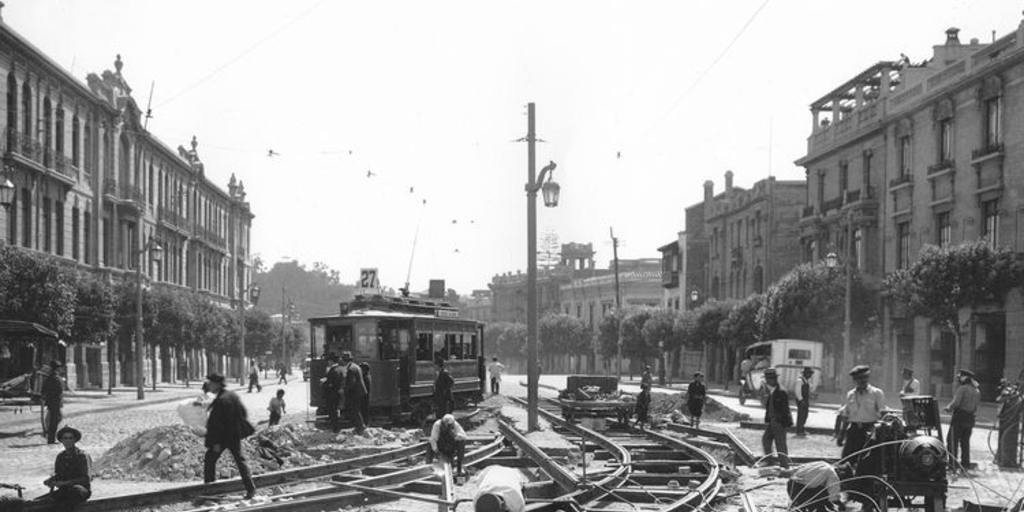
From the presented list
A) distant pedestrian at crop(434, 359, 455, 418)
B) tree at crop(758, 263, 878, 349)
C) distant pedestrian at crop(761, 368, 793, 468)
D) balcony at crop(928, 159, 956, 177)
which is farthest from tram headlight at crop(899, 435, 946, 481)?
tree at crop(758, 263, 878, 349)

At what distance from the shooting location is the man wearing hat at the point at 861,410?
42.2ft

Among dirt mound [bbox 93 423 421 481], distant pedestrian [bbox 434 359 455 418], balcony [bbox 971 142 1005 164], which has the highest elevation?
balcony [bbox 971 142 1005 164]

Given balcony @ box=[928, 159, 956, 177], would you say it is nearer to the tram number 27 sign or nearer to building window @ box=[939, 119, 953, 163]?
building window @ box=[939, 119, 953, 163]

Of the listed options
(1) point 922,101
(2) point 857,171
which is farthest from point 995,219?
(2) point 857,171

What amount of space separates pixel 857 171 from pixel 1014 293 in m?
14.6

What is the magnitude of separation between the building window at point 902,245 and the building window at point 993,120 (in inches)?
299

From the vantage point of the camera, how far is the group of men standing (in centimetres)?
2119

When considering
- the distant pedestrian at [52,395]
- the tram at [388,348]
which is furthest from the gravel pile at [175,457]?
the tram at [388,348]

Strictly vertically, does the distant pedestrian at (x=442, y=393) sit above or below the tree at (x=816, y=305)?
below

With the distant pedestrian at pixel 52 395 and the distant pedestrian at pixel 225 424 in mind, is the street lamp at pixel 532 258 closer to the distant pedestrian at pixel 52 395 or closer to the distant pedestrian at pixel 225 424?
the distant pedestrian at pixel 52 395

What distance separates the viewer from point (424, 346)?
25.6 m

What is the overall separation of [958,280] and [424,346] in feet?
66.6

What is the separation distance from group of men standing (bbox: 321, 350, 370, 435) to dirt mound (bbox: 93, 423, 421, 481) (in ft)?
4.04

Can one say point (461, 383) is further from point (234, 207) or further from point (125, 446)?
point (234, 207)
